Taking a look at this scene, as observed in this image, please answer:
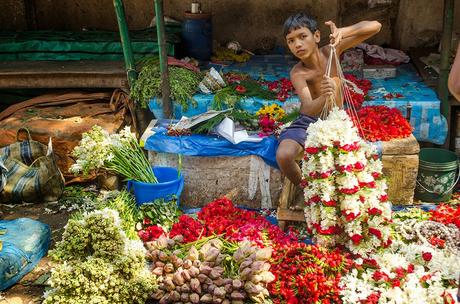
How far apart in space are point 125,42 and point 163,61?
61 cm

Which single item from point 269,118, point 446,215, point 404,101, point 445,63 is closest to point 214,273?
point 446,215

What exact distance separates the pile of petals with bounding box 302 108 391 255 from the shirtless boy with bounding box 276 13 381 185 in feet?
2.28

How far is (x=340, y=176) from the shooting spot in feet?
15.3

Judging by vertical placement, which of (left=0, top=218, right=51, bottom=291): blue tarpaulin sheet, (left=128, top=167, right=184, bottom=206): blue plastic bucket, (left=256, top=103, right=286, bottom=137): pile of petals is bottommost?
(left=0, top=218, right=51, bottom=291): blue tarpaulin sheet

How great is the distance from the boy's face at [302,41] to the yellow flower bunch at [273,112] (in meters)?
1.25

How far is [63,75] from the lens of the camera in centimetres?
771

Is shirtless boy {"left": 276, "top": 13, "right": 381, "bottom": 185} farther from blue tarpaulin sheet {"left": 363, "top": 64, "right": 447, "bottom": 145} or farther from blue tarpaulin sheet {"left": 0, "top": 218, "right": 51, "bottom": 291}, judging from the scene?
blue tarpaulin sheet {"left": 0, "top": 218, "right": 51, "bottom": 291}

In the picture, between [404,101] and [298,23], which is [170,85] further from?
[404,101]

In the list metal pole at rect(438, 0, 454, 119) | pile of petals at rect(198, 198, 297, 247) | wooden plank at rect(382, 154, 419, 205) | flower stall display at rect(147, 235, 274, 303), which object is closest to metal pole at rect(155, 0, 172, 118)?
pile of petals at rect(198, 198, 297, 247)

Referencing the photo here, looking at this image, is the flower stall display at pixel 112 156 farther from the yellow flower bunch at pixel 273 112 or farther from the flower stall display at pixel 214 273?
the yellow flower bunch at pixel 273 112

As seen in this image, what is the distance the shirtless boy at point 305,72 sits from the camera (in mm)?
5434

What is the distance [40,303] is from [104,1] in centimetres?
572

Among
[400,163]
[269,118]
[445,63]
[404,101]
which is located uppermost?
[445,63]

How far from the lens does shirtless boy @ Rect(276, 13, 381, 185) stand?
17.8 feet
